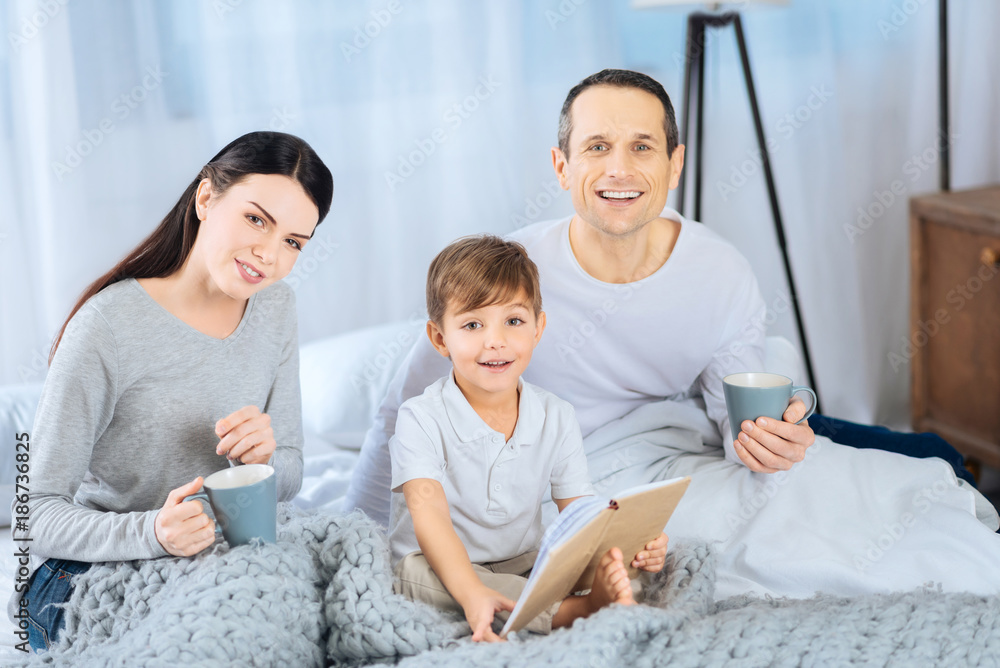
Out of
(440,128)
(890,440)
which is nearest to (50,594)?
(890,440)

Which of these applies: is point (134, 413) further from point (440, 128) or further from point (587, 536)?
point (440, 128)

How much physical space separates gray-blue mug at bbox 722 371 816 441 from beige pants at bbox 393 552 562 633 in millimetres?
388

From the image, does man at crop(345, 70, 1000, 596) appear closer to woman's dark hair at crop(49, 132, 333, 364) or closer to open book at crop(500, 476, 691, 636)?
open book at crop(500, 476, 691, 636)

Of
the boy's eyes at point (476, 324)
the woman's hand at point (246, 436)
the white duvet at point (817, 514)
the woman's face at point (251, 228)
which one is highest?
the woman's face at point (251, 228)

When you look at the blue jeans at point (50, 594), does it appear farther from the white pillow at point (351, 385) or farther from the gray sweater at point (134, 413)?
the white pillow at point (351, 385)

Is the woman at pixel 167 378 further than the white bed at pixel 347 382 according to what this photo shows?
No

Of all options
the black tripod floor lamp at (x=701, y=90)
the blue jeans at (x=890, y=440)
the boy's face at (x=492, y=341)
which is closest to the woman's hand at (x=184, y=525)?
the boy's face at (x=492, y=341)

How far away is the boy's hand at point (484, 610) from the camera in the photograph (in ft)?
3.44

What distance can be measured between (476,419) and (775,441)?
17.3 inches

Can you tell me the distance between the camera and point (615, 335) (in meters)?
1.61

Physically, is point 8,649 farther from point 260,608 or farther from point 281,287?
point 281,287

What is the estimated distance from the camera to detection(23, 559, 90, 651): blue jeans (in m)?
1.20

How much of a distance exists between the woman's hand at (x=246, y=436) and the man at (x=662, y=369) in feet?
1.28

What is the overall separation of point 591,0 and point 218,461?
1.76m
